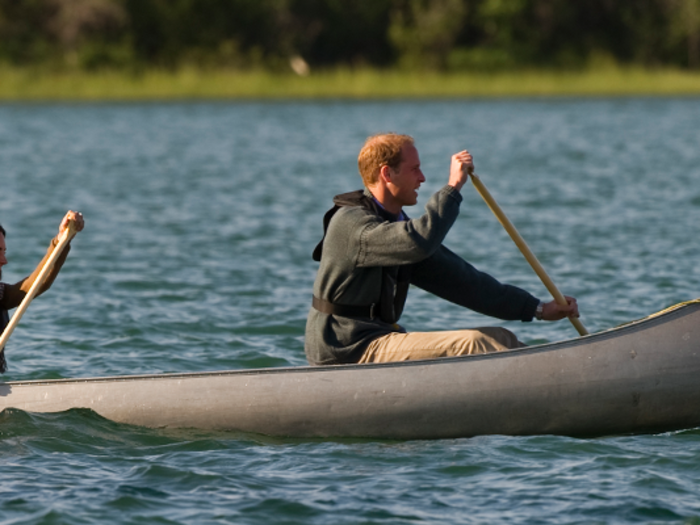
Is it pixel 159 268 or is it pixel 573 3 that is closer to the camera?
pixel 159 268

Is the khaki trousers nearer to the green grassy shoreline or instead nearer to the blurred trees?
the green grassy shoreline

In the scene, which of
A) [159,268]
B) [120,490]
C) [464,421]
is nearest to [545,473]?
[464,421]

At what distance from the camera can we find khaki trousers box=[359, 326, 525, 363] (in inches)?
223

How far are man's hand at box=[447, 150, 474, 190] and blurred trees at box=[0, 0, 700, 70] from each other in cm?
3631

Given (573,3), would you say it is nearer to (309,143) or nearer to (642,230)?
(309,143)

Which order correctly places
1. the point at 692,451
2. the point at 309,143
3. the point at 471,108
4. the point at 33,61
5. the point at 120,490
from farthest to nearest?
the point at 33,61 < the point at 471,108 < the point at 309,143 < the point at 692,451 < the point at 120,490

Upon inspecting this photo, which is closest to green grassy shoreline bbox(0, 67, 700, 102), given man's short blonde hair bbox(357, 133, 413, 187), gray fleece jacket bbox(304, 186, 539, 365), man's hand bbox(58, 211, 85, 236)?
man's hand bbox(58, 211, 85, 236)

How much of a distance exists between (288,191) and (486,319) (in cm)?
919

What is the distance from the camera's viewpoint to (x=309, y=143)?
2677 centimetres

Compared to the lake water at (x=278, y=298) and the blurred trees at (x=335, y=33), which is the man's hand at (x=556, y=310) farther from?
the blurred trees at (x=335, y=33)

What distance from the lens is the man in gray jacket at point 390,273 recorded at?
5418 mm

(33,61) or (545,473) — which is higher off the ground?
(33,61)

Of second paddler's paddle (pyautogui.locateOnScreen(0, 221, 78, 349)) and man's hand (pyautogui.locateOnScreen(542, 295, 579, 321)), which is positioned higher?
second paddler's paddle (pyautogui.locateOnScreen(0, 221, 78, 349))

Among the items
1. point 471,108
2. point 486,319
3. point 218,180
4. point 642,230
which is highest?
point 471,108
